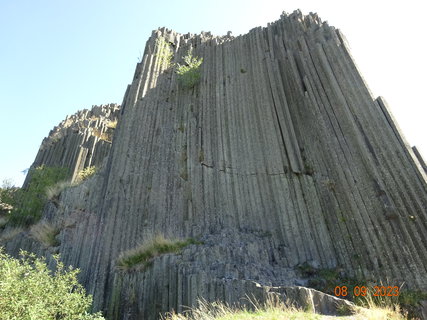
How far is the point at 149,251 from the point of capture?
35.3 feet

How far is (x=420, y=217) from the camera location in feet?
29.6

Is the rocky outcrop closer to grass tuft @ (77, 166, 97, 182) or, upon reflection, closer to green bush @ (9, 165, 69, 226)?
grass tuft @ (77, 166, 97, 182)

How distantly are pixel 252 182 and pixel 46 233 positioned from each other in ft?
37.3

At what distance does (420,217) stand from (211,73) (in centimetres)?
1127

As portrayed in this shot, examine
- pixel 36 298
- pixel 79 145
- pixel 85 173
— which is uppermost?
pixel 79 145

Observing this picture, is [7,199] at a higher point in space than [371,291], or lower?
higher

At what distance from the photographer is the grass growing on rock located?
1033 centimetres

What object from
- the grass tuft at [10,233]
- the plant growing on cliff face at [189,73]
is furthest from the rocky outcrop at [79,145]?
the plant growing on cliff face at [189,73]

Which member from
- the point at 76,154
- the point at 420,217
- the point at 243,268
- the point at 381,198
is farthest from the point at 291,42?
the point at 76,154

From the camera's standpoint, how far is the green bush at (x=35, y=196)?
21.8m

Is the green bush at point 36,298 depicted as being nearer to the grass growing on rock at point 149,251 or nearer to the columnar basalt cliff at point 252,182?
the columnar basalt cliff at point 252,182

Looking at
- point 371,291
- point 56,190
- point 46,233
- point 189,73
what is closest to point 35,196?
point 56,190

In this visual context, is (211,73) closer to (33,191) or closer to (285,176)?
(285,176)

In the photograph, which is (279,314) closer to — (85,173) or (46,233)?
(46,233)
